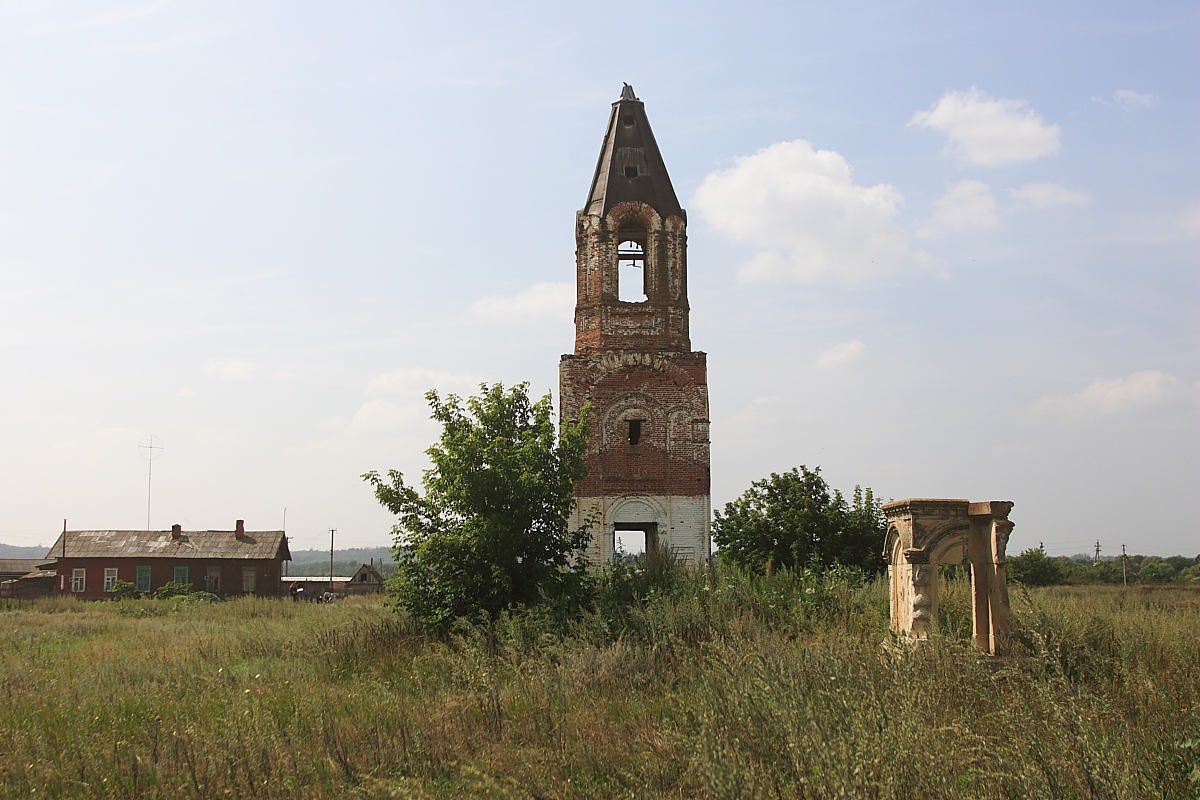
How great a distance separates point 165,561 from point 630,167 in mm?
35780

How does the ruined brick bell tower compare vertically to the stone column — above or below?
above

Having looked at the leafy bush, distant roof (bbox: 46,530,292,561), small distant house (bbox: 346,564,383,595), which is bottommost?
small distant house (bbox: 346,564,383,595)

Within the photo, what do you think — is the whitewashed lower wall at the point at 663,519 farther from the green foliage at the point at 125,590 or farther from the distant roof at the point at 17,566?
the distant roof at the point at 17,566

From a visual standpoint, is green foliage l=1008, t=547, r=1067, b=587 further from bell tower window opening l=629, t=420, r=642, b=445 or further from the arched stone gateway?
the arched stone gateway

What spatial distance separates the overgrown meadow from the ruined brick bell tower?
7.20 m

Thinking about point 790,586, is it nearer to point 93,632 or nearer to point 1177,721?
point 1177,721

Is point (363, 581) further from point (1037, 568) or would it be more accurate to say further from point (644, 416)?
point (644, 416)

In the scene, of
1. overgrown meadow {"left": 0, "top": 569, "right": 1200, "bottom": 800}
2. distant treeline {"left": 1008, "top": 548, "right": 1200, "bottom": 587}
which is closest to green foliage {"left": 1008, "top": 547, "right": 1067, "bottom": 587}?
distant treeline {"left": 1008, "top": 548, "right": 1200, "bottom": 587}

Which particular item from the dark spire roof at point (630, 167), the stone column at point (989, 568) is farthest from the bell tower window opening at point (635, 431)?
the stone column at point (989, 568)

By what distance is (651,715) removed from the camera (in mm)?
6609

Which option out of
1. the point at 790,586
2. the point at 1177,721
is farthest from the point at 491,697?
the point at 790,586

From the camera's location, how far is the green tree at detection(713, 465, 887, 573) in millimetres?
19656

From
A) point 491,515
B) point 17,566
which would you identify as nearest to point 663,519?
point 491,515

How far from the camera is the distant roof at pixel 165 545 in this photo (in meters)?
44.7
